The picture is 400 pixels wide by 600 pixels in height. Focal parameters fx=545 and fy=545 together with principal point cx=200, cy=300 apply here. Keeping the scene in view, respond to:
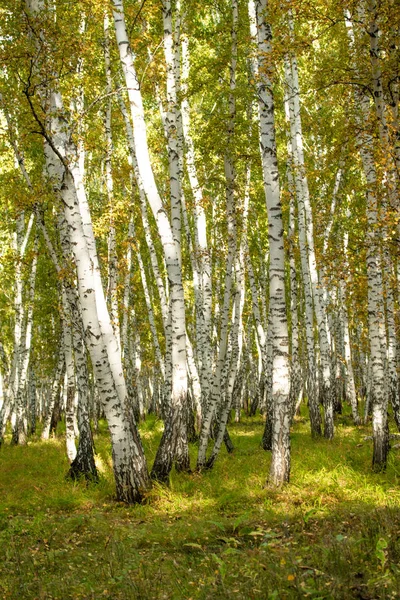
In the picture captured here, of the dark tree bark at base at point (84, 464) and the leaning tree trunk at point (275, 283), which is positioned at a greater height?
the leaning tree trunk at point (275, 283)

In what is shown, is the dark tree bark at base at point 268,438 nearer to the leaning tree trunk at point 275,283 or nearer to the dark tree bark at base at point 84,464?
the dark tree bark at base at point 84,464

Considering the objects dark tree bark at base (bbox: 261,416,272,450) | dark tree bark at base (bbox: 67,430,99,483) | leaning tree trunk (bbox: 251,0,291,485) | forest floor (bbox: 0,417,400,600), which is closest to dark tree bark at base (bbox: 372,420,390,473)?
forest floor (bbox: 0,417,400,600)

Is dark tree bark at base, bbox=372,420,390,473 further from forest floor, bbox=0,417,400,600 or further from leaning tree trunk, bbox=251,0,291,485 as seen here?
leaning tree trunk, bbox=251,0,291,485

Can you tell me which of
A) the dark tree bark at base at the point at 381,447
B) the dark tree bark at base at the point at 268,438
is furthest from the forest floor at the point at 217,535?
the dark tree bark at base at the point at 268,438

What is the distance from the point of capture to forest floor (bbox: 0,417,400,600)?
454 cm

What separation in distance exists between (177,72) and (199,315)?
604cm

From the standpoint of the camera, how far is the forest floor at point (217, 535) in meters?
4.54

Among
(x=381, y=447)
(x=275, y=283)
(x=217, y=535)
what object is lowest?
(x=217, y=535)

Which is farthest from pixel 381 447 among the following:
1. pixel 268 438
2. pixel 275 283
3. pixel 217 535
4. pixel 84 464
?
pixel 84 464

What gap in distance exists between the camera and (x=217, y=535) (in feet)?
21.7

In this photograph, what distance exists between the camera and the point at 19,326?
59.6ft

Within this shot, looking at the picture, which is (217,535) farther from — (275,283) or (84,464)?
(84,464)

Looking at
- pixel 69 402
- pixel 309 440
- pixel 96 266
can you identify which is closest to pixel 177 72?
pixel 96 266

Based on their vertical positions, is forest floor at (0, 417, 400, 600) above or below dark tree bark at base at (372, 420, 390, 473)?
below
